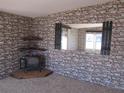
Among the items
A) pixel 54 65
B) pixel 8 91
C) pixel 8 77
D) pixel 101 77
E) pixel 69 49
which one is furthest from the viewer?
pixel 54 65

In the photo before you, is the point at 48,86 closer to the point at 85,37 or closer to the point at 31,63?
the point at 31,63

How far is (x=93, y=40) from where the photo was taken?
437cm

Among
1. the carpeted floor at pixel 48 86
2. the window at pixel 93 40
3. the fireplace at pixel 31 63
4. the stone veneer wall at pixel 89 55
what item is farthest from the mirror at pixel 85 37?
the carpeted floor at pixel 48 86

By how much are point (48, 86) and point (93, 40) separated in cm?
198

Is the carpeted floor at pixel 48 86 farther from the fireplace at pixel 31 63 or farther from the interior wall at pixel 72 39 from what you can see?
the interior wall at pixel 72 39

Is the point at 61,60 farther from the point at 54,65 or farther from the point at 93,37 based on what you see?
the point at 93,37

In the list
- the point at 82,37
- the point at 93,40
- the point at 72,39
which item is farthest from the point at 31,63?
the point at 93,40

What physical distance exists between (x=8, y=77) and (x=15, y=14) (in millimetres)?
2169

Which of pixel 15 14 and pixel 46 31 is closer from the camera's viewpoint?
pixel 15 14

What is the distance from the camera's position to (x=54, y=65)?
521 cm

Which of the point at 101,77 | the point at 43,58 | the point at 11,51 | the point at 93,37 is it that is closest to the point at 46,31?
the point at 43,58

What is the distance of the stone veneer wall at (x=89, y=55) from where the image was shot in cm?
393

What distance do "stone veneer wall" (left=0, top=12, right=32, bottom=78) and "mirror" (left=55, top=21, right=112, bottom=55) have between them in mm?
1343

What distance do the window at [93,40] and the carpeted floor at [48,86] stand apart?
1.16 meters
